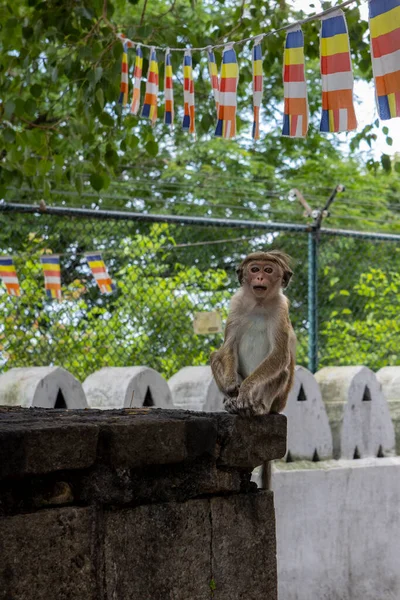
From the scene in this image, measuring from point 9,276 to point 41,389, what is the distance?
3.67 feet

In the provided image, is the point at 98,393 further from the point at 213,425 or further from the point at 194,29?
the point at 194,29

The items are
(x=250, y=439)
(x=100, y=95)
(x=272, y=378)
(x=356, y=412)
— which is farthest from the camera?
(x=356, y=412)

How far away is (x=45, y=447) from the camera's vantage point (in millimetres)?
3094

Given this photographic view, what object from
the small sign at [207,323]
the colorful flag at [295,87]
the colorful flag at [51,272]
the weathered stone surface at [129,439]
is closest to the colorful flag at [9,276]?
the colorful flag at [51,272]

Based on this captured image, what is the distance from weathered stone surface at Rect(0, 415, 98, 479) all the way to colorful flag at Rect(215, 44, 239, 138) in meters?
3.22

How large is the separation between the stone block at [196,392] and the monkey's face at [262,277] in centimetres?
163

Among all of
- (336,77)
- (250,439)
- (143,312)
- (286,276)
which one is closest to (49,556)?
(250,439)

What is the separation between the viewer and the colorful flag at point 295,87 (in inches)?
203

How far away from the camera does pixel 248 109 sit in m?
20.4

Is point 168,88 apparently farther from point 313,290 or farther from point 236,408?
point 236,408

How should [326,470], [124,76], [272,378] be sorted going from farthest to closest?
[326,470]
[124,76]
[272,378]

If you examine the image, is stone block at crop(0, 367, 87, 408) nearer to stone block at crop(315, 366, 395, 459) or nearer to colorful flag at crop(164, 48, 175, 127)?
colorful flag at crop(164, 48, 175, 127)

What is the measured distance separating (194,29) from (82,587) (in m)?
15.1

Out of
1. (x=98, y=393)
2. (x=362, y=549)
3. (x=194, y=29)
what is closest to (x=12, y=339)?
(x=98, y=393)
